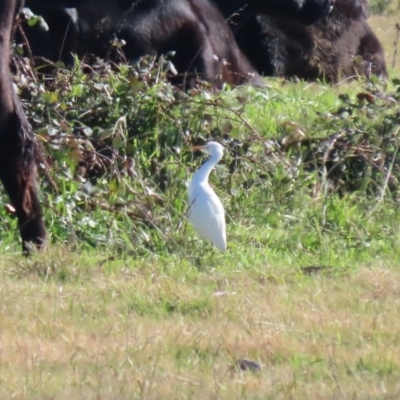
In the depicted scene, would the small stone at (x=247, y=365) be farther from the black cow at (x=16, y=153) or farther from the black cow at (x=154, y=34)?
the black cow at (x=154, y=34)

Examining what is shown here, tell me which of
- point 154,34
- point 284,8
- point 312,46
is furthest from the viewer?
point 312,46

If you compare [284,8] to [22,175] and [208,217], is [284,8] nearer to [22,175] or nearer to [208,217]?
[208,217]

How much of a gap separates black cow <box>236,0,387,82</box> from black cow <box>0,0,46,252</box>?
487cm

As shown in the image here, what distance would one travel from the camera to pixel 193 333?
14.9 ft

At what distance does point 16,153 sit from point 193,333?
161 cm

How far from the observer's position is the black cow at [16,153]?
562 cm

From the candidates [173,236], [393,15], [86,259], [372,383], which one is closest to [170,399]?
[372,383]

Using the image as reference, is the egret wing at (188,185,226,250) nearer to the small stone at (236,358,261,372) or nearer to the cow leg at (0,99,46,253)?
the cow leg at (0,99,46,253)

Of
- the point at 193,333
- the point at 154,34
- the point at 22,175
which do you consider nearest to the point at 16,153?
the point at 22,175

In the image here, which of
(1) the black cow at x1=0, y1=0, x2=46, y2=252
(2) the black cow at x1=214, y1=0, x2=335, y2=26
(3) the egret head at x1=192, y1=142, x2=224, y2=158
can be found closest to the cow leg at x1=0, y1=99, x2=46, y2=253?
(1) the black cow at x1=0, y1=0, x2=46, y2=252

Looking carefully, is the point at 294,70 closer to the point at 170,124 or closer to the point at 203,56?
the point at 203,56

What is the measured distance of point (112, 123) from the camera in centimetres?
722

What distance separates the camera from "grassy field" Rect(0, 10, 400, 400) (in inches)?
163

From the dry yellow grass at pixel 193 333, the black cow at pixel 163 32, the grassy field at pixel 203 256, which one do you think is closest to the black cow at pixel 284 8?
the black cow at pixel 163 32
